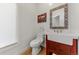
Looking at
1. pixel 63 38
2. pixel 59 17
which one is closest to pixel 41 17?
pixel 59 17

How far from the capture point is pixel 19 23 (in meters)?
1.25

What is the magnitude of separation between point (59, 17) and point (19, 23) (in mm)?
418

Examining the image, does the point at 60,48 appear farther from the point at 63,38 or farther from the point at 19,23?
the point at 19,23

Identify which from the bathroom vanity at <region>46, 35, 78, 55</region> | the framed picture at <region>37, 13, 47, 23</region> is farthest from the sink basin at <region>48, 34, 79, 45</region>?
the framed picture at <region>37, 13, 47, 23</region>

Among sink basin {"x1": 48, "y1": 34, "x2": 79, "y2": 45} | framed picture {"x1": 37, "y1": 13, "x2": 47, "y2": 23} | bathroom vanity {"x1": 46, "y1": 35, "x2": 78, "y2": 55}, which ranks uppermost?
framed picture {"x1": 37, "y1": 13, "x2": 47, "y2": 23}

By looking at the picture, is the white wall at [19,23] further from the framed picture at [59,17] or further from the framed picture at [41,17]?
the framed picture at [59,17]

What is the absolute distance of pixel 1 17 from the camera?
1202mm

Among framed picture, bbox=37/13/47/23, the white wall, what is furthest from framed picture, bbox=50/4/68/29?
the white wall

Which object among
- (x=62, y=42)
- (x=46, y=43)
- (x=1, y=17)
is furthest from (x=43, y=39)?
(x=1, y=17)

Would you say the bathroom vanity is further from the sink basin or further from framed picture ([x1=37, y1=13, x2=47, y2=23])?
framed picture ([x1=37, y1=13, x2=47, y2=23])

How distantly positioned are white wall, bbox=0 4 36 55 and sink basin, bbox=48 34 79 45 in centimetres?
21

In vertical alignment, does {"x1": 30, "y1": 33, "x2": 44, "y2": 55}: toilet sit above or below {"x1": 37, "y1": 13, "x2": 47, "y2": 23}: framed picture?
below

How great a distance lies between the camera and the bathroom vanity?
121cm
